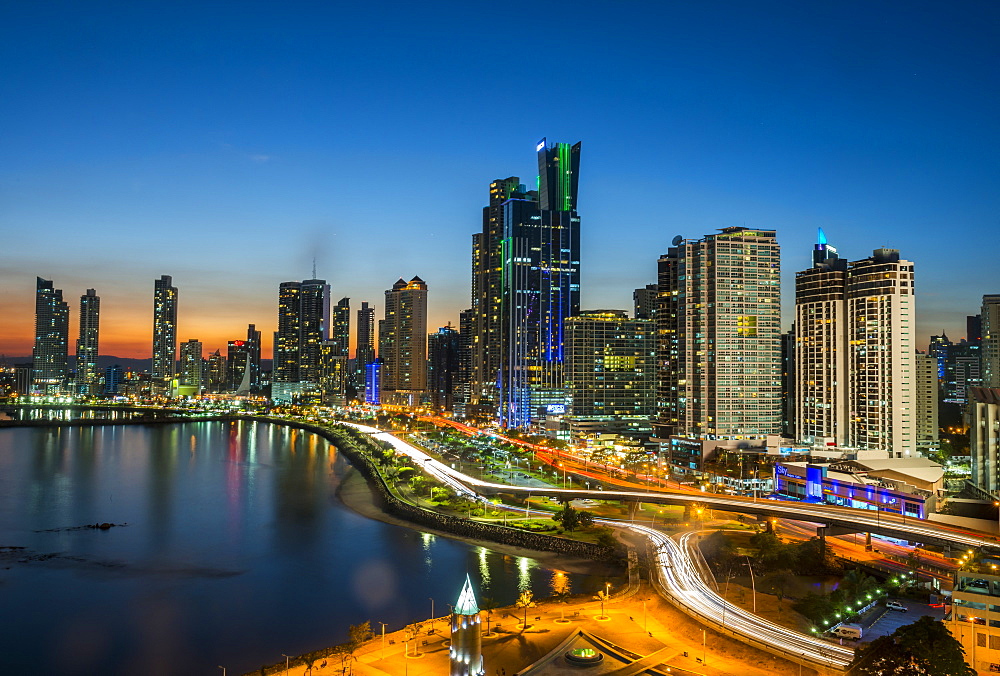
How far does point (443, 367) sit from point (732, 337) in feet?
216

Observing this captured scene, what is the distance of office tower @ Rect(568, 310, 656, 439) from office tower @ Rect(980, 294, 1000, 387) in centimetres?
2301

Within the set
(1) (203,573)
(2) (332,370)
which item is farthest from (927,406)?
(2) (332,370)

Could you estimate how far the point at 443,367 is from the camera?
339 feet

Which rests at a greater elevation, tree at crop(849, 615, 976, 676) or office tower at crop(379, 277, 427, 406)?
office tower at crop(379, 277, 427, 406)

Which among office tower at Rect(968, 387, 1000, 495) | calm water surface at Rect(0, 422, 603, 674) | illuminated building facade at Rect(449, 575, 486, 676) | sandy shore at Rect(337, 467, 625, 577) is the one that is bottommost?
calm water surface at Rect(0, 422, 603, 674)

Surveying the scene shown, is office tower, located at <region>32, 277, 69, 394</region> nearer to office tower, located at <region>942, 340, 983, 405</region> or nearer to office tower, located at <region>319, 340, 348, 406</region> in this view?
office tower, located at <region>319, 340, 348, 406</region>

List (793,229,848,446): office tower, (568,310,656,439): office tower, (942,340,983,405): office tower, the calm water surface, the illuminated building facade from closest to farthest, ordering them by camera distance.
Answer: the illuminated building facade < the calm water surface < (793,229,848,446): office tower < (568,310,656,439): office tower < (942,340,983,405): office tower

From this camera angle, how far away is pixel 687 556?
822 inches

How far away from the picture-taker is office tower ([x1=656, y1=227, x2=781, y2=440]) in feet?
132

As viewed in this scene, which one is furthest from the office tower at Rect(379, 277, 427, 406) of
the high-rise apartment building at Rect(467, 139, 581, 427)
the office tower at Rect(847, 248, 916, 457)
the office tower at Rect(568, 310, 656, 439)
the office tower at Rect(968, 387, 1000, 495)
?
the office tower at Rect(968, 387, 1000, 495)

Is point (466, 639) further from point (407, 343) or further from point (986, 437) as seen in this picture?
point (407, 343)

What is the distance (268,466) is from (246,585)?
87.9 ft

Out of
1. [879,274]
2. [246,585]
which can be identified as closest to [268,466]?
[246,585]

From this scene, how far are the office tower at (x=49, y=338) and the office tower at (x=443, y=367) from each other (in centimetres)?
6762
